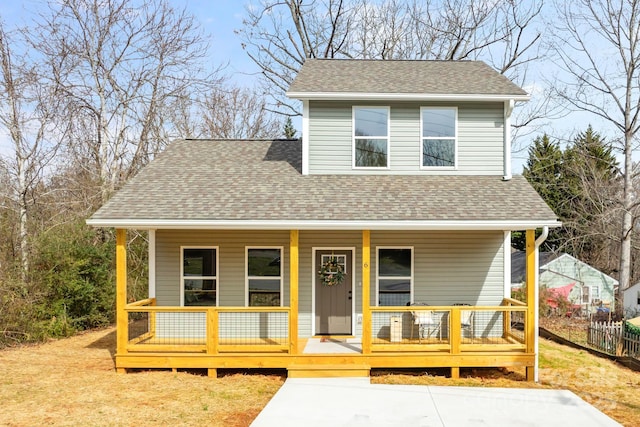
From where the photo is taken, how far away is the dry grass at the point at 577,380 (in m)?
8.56

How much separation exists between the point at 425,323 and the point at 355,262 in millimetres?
2043

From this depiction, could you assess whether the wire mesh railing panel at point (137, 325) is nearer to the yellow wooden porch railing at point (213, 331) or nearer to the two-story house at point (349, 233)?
the yellow wooden porch railing at point (213, 331)

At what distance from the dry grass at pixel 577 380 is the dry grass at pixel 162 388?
2 cm

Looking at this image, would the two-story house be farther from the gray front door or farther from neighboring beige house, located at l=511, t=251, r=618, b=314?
neighboring beige house, located at l=511, t=251, r=618, b=314

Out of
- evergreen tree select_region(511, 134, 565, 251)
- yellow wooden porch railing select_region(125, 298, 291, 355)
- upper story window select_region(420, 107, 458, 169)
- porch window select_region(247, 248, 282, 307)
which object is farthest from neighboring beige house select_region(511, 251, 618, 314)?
yellow wooden porch railing select_region(125, 298, 291, 355)

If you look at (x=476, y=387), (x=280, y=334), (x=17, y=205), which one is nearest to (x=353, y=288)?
(x=280, y=334)

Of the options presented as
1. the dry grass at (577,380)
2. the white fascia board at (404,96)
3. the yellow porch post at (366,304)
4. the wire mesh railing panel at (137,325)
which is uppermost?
the white fascia board at (404,96)

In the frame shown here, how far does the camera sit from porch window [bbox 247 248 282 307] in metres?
11.6

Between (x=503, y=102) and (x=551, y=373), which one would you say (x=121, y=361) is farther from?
(x=503, y=102)

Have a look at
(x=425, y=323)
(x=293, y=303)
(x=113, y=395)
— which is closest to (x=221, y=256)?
(x=293, y=303)

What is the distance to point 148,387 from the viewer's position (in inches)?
352

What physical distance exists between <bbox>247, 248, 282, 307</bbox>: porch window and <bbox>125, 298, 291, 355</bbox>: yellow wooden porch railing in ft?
1.65

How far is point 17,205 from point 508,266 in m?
14.3

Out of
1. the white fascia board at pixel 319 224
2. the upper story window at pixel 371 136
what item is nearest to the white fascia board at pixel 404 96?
the upper story window at pixel 371 136
